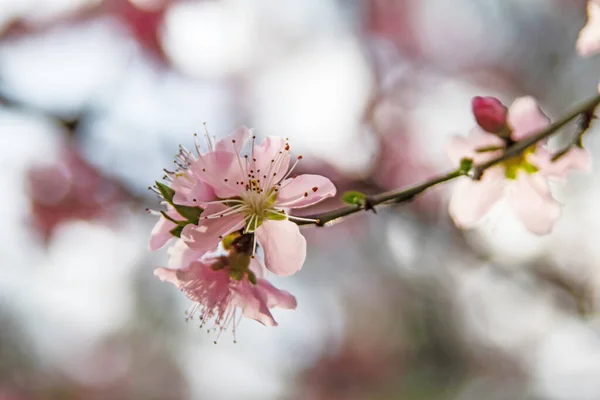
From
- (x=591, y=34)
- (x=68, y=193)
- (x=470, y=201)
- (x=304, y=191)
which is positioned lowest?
(x=304, y=191)

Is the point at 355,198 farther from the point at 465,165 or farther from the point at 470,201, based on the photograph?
the point at 470,201

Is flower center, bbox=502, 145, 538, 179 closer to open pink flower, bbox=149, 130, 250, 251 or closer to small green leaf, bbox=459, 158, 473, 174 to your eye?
small green leaf, bbox=459, 158, 473, 174

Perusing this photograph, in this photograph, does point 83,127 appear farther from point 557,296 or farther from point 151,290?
point 151,290

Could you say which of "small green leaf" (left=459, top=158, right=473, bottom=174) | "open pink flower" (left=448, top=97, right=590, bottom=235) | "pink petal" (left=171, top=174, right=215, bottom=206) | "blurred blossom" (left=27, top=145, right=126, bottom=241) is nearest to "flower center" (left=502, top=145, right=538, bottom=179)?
"open pink flower" (left=448, top=97, right=590, bottom=235)

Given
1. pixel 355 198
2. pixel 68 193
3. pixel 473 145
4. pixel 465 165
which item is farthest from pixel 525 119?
pixel 68 193

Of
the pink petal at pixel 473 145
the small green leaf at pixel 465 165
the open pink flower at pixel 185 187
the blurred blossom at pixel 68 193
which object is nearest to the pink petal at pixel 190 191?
the open pink flower at pixel 185 187
